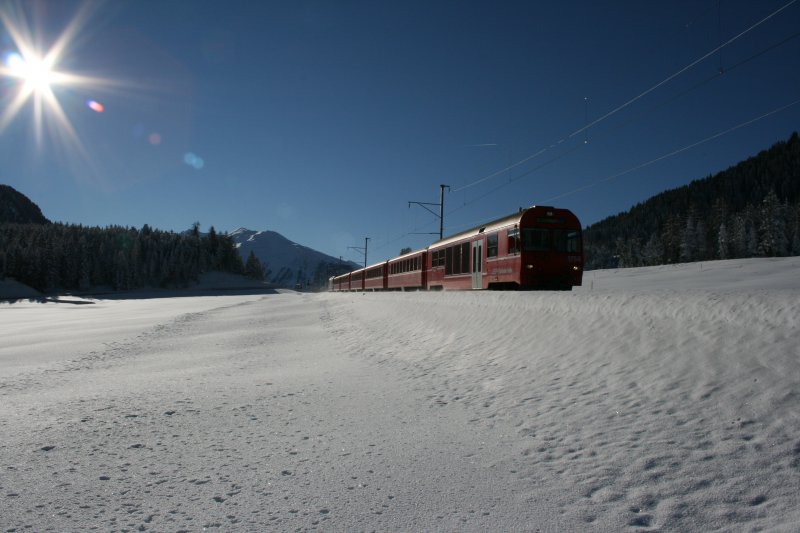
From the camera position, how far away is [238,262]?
134 m

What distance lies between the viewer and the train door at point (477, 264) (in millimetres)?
19156

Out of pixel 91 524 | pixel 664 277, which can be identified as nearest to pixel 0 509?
pixel 91 524

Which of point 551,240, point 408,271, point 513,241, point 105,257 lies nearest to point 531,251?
point 513,241

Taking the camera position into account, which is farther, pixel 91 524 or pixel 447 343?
pixel 447 343

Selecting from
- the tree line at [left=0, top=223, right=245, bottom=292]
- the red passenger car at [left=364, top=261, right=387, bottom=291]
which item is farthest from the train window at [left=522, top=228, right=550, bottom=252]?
the tree line at [left=0, top=223, right=245, bottom=292]

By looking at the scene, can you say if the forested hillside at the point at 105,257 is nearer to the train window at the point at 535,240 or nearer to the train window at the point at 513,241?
the train window at the point at 513,241

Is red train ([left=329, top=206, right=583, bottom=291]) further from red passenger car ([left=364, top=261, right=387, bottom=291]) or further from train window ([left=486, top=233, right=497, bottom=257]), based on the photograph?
red passenger car ([left=364, top=261, right=387, bottom=291])

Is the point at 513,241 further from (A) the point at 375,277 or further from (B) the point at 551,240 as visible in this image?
(A) the point at 375,277

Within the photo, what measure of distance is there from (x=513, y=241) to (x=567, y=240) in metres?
2.16

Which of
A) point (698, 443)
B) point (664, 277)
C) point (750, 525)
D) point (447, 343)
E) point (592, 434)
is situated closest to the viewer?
point (750, 525)

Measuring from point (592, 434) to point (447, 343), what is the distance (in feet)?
19.1

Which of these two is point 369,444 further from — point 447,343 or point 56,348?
point 56,348

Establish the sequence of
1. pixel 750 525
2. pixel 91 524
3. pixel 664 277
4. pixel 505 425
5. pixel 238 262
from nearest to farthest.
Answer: pixel 750 525 < pixel 91 524 < pixel 505 425 < pixel 664 277 < pixel 238 262

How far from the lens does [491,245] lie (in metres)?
18.6
